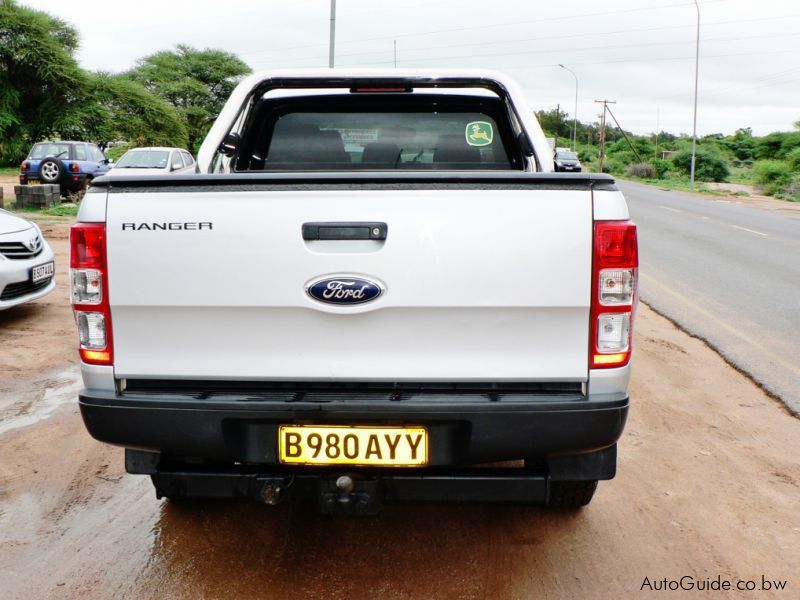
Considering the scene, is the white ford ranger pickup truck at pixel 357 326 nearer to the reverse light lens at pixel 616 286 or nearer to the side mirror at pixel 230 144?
the reverse light lens at pixel 616 286

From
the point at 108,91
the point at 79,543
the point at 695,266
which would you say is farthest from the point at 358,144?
the point at 108,91

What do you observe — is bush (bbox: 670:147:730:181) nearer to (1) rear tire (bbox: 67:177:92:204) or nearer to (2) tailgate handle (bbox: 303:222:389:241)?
(1) rear tire (bbox: 67:177:92:204)

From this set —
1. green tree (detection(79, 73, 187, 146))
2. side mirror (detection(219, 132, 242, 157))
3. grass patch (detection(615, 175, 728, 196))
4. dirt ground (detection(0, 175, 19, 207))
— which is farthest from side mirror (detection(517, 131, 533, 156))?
green tree (detection(79, 73, 187, 146))

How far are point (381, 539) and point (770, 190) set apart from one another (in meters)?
40.4

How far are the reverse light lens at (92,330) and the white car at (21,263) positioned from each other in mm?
4854

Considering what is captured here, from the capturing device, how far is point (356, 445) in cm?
248

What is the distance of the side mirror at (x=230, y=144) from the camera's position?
12.8 feet

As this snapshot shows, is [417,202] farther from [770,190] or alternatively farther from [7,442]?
[770,190]

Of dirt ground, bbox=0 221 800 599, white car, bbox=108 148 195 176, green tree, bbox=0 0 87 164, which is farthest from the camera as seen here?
green tree, bbox=0 0 87 164

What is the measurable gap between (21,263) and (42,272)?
30 centimetres

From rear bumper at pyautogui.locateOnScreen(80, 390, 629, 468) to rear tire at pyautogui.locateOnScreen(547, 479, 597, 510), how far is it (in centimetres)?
73

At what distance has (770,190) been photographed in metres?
38.5

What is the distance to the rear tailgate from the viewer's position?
2.42 metres

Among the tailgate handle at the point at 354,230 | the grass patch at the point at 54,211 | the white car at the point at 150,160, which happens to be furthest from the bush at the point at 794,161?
the tailgate handle at the point at 354,230
